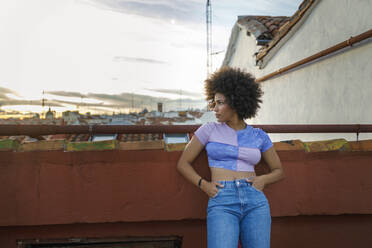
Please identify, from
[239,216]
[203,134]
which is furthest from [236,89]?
[239,216]

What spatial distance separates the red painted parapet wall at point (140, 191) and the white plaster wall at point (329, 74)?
185 centimetres

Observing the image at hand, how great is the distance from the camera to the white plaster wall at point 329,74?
400cm

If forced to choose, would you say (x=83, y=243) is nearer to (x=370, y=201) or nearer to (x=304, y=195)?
(x=304, y=195)

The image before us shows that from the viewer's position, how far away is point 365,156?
8.04 feet

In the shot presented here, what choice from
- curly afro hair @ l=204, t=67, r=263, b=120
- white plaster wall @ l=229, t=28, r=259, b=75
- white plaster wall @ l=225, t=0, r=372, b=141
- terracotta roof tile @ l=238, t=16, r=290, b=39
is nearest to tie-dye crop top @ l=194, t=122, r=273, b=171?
curly afro hair @ l=204, t=67, r=263, b=120

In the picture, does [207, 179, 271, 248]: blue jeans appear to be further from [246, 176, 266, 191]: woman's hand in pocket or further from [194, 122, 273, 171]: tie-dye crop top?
[194, 122, 273, 171]: tie-dye crop top

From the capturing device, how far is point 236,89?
228cm

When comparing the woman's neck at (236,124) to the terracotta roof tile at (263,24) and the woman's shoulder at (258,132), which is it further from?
the terracotta roof tile at (263,24)

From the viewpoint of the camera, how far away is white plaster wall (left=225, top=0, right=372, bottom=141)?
3996 millimetres

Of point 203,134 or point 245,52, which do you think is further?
point 245,52

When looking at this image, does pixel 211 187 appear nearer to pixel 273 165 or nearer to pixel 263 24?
pixel 273 165

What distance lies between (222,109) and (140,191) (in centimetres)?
91

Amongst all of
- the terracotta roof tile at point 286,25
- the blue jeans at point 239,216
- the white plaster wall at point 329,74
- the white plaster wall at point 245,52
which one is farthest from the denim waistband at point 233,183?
the white plaster wall at point 245,52

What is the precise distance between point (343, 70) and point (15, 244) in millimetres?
4901
